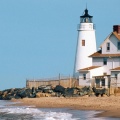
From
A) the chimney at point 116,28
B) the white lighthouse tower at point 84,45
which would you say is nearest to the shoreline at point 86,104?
the white lighthouse tower at point 84,45

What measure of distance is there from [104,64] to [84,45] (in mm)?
4238

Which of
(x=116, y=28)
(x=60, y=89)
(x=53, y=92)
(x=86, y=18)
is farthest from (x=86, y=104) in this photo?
(x=86, y=18)

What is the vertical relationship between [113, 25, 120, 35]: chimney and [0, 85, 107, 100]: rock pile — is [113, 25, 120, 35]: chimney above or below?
above

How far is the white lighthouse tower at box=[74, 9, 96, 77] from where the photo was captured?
55.2 meters

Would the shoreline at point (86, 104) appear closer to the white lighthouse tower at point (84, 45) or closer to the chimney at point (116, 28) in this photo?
the white lighthouse tower at point (84, 45)

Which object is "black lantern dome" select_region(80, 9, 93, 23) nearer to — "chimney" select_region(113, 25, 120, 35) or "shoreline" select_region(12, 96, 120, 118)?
"chimney" select_region(113, 25, 120, 35)

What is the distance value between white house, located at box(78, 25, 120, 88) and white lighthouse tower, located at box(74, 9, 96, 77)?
2.01 m

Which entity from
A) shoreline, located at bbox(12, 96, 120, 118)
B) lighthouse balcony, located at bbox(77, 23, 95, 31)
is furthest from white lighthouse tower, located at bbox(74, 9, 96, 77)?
shoreline, located at bbox(12, 96, 120, 118)

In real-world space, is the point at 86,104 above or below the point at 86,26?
below

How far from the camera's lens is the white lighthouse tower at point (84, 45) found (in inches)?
2172

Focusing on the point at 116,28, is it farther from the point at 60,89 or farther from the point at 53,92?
the point at 53,92

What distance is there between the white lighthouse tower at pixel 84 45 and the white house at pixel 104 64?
2006mm

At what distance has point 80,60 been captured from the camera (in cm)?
5534

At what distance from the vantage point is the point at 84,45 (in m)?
55.8
